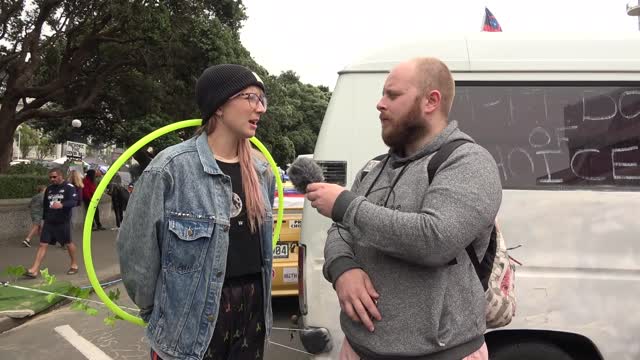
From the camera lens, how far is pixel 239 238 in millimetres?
2148

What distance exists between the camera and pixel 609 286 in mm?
2920

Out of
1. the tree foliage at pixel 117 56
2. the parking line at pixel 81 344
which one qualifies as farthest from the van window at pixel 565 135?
the tree foliage at pixel 117 56

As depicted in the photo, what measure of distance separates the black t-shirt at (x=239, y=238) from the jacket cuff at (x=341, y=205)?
2.21 ft

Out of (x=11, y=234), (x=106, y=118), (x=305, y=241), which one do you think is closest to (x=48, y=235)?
(x=11, y=234)

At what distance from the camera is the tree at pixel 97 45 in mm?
14547

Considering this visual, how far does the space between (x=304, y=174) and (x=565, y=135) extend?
77.2 inches

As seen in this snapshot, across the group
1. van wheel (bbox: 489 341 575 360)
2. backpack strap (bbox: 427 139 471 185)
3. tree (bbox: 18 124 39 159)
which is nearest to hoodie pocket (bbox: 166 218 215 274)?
backpack strap (bbox: 427 139 471 185)

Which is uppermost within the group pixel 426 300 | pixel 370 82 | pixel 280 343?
pixel 370 82

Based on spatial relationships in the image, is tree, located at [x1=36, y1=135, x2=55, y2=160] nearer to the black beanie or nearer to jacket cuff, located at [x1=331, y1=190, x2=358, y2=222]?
the black beanie

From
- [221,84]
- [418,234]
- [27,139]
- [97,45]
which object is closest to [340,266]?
[418,234]

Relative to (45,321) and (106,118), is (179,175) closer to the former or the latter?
(45,321)

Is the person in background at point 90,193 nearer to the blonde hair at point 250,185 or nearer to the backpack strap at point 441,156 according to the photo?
the blonde hair at point 250,185

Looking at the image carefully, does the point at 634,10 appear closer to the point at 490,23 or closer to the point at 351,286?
the point at 490,23

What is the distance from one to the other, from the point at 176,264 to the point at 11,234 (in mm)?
12456
